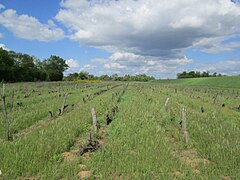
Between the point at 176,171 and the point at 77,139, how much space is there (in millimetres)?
4449

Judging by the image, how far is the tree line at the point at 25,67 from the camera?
237 ft

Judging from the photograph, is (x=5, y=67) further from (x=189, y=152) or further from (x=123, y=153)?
(x=189, y=152)

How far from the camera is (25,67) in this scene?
86.9 metres

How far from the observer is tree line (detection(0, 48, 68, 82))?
72125mm

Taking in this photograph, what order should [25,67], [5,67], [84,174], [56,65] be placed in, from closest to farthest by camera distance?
1. [84,174]
2. [5,67]
3. [25,67]
4. [56,65]

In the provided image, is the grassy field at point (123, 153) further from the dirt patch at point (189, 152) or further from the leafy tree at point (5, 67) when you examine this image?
the leafy tree at point (5, 67)

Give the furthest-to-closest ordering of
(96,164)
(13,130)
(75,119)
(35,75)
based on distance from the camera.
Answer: (35,75) < (75,119) < (13,130) < (96,164)

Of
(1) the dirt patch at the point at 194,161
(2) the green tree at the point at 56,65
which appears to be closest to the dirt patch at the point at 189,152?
(1) the dirt patch at the point at 194,161

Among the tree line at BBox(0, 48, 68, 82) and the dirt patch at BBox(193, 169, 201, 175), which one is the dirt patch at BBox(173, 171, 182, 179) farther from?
the tree line at BBox(0, 48, 68, 82)

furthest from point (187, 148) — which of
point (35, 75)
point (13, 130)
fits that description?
point (35, 75)

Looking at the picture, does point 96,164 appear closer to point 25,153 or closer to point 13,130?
point 25,153

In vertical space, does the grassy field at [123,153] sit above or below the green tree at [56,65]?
below

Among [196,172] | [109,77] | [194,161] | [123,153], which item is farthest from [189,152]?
[109,77]

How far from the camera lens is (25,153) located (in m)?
7.50
